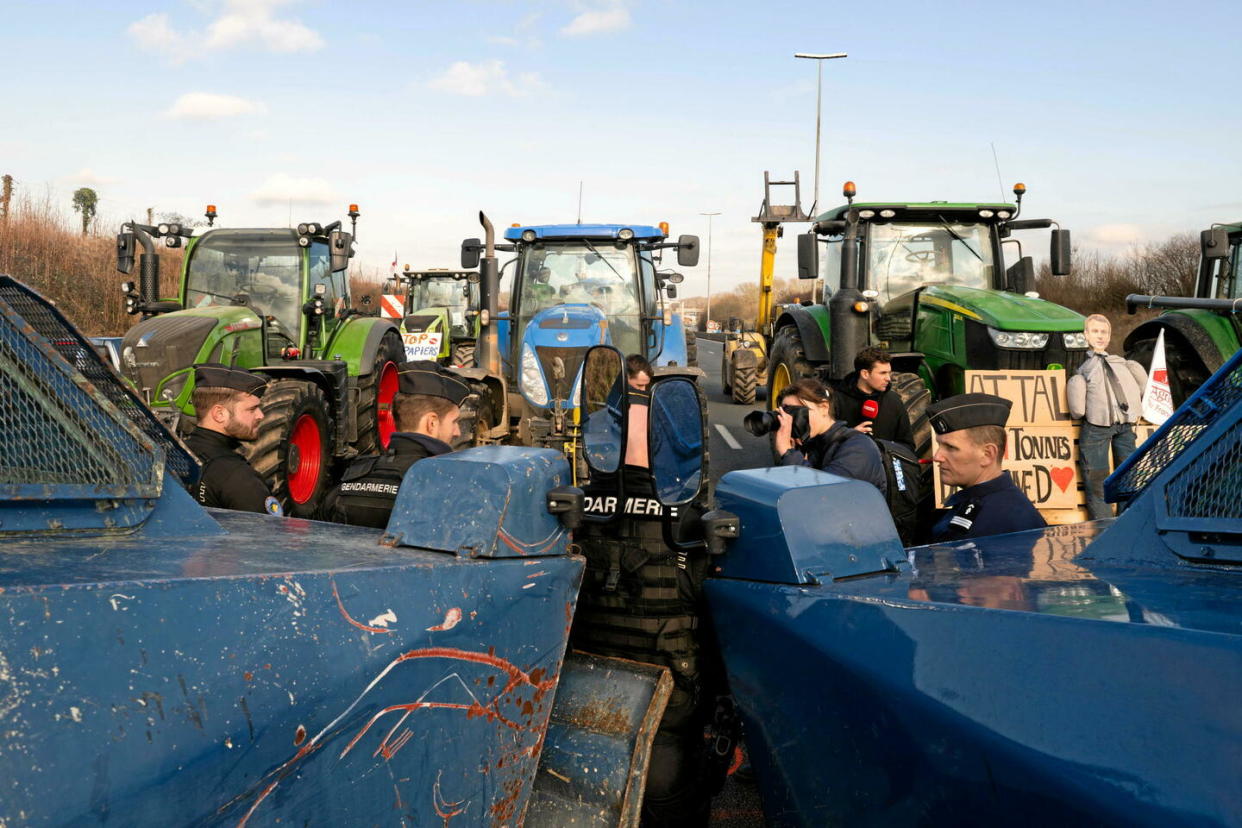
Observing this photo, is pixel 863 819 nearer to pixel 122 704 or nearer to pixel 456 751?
pixel 456 751

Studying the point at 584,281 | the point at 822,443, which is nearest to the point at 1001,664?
the point at 822,443

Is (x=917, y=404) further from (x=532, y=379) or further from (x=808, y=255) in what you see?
(x=532, y=379)

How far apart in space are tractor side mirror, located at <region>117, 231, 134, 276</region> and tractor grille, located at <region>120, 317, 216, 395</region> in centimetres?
152

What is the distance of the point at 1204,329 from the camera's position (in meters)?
8.61

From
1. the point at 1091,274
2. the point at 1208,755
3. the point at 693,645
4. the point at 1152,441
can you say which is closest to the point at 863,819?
the point at 1208,755

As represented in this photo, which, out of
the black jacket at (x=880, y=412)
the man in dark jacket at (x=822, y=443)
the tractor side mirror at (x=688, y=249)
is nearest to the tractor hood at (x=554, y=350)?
the tractor side mirror at (x=688, y=249)

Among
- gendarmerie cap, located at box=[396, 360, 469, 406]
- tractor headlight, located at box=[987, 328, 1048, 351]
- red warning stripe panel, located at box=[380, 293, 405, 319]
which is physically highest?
red warning stripe panel, located at box=[380, 293, 405, 319]

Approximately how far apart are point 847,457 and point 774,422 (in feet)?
1.34

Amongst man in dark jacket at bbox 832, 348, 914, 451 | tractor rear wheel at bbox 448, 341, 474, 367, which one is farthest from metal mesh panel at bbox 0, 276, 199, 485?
tractor rear wheel at bbox 448, 341, 474, 367

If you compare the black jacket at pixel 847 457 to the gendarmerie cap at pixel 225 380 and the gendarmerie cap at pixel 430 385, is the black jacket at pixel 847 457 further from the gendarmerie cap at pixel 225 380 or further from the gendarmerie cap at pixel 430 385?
the gendarmerie cap at pixel 225 380

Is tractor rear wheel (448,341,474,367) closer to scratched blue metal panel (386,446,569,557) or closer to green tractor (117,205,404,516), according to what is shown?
green tractor (117,205,404,516)

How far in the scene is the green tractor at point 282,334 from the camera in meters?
7.59

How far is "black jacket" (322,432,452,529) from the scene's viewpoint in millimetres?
3092

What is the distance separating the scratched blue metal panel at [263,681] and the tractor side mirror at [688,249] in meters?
8.40
